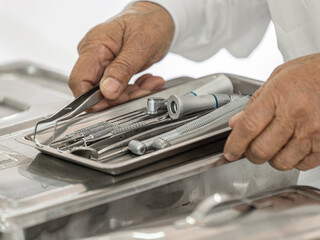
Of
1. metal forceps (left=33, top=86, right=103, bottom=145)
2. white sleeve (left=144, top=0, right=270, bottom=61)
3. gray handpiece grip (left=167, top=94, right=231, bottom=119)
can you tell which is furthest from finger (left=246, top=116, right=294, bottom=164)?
white sleeve (left=144, top=0, right=270, bottom=61)

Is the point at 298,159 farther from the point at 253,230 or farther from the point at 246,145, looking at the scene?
the point at 253,230

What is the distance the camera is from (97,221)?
572 mm

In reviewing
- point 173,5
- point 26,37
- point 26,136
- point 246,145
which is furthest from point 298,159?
point 26,37

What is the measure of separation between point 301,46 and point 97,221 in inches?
18.4

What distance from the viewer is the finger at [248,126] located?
23.2 inches

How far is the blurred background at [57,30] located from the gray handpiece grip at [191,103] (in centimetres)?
94

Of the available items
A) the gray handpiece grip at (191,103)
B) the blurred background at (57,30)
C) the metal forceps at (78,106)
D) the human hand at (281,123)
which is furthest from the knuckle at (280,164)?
the blurred background at (57,30)

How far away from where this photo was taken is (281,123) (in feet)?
1.96

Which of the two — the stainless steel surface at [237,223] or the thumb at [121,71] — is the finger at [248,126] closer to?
the stainless steel surface at [237,223]

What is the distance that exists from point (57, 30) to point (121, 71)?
93 cm

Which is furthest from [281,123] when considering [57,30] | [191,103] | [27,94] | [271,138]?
[57,30]

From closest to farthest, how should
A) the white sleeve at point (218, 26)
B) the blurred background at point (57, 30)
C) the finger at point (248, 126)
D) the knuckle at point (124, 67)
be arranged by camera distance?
the finger at point (248, 126), the knuckle at point (124, 67), the white sleeve at point (218, 26), the blurred background at point (57, 30)

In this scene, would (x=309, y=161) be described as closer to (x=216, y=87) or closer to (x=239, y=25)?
(x=216, y=87)

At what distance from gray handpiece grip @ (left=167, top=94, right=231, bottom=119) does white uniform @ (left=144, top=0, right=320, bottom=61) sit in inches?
9.7
